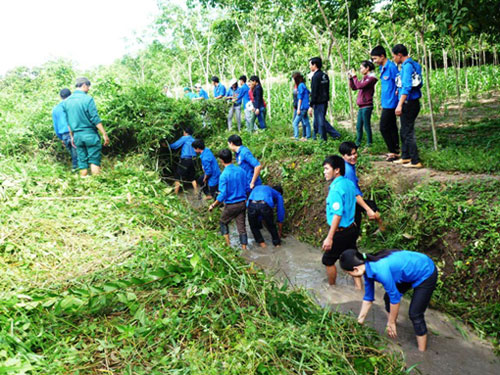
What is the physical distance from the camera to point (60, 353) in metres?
2.47

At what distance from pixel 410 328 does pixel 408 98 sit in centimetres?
349

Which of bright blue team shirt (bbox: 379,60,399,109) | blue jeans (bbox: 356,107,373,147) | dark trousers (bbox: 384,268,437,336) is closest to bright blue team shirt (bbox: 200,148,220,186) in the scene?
blue jeans (bbox: 356,107,373,147)

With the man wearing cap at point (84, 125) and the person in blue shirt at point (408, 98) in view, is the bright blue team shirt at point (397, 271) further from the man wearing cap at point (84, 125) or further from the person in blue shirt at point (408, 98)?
the man wearing cap at point (84, 125)

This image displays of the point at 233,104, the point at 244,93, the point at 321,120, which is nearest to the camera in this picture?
the point at 321,120

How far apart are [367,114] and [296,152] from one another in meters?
1.59

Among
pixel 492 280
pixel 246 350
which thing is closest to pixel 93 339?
pixel 246 350

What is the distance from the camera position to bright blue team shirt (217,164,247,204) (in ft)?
19.6

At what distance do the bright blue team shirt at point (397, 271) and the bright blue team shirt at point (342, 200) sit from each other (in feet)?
3.10

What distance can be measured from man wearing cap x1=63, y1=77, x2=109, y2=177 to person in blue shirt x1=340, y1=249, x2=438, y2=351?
525cm

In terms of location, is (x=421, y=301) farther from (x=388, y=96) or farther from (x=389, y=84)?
(x=389, y=84)

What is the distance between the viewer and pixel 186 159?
8680 millimetres

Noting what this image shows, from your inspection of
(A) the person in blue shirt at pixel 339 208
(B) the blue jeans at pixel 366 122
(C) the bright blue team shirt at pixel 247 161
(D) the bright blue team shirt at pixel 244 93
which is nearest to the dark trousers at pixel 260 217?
(C) the bright blue team shirt at pixel 247 161

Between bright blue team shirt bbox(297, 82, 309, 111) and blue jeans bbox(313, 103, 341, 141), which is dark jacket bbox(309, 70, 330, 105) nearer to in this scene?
blue jeans bbox(313, 103, 341, 141)

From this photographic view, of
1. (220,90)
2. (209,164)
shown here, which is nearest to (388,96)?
(209,164)
